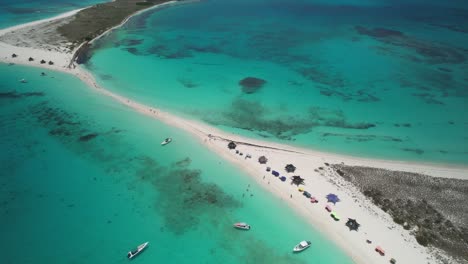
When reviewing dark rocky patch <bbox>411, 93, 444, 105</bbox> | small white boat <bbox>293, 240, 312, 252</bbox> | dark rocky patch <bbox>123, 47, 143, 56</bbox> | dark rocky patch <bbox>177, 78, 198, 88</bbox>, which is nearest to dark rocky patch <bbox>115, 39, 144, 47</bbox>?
dark rocky patch <bbox>123, 47, 143, 56</bbox>

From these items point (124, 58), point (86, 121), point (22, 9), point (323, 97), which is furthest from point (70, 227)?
point (22, 9)

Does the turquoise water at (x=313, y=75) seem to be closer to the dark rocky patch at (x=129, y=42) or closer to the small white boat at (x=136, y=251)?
the dark rocky patch at (x=129, y=42)

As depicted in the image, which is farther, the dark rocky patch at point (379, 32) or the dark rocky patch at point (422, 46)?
the dark rocky patch at point (379, 32)

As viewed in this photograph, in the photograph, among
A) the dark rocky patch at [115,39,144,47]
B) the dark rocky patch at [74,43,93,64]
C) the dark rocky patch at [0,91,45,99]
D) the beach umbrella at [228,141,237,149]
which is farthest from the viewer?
the dark rocky patch at [115,39,144,47]

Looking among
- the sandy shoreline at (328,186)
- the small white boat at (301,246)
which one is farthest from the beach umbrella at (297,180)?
the small white boat at (301,246)

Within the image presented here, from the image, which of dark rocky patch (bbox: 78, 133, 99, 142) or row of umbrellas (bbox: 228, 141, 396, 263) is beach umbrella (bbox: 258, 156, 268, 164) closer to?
row of umbrellas (bbox: 228, 141, 396, 263)

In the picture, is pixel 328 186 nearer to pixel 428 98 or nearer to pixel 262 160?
pixel 262 160

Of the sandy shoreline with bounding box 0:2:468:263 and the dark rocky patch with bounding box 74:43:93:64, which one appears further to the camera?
the dark rocky patch with bounding box 74:43:93:64
